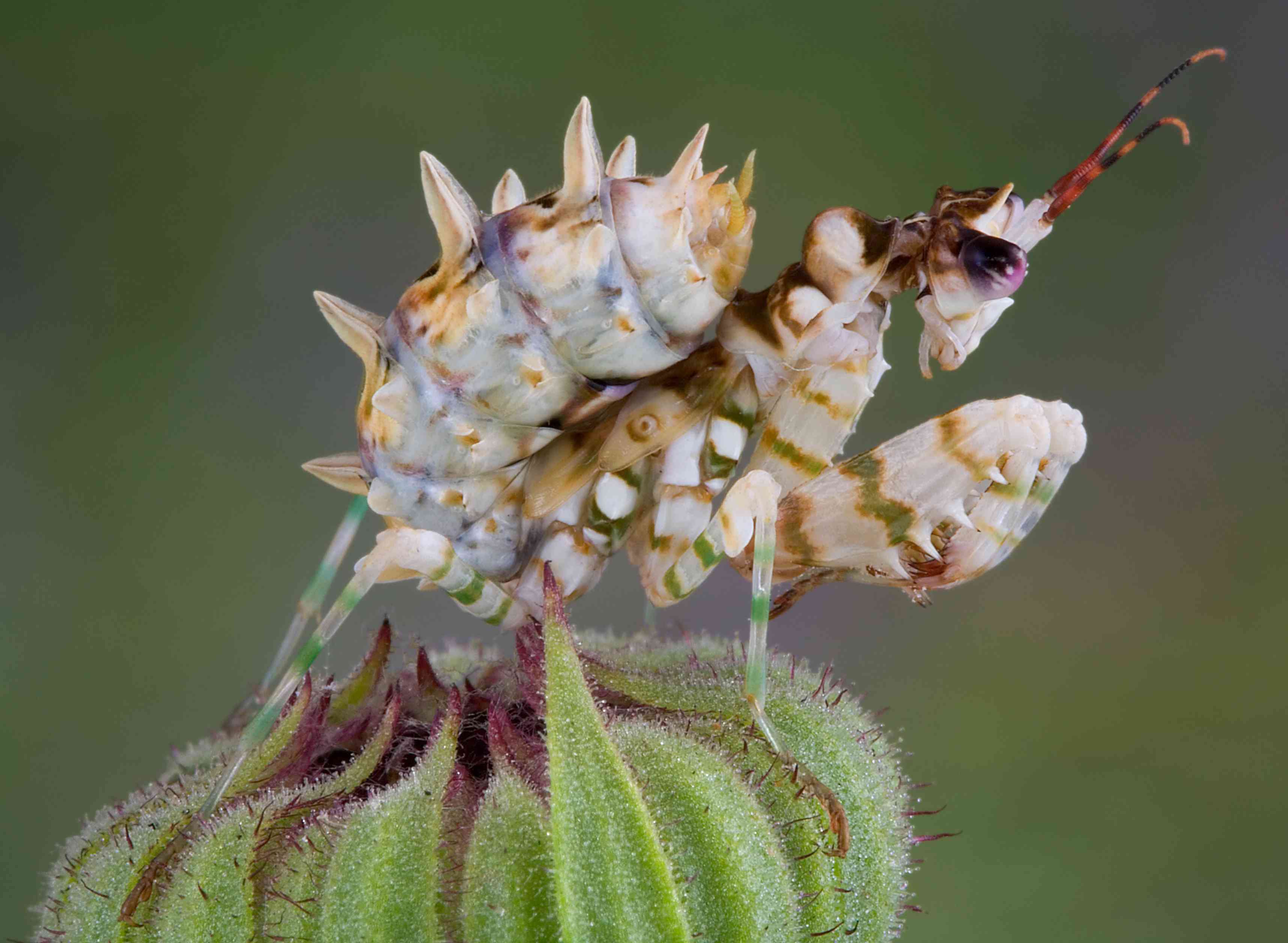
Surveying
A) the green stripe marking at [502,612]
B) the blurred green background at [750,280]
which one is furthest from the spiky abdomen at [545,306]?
the blurred green background at [750,280]

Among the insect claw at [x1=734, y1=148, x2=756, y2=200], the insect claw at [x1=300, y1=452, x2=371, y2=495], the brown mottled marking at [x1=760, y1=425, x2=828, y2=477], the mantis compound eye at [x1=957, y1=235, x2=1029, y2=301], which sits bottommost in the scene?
the brown mottled marking at [x1=760, y1=425, x2=828, y2=477]

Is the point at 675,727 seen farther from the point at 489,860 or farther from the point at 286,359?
the point at 286,359

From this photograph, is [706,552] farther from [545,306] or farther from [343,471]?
[343,471]

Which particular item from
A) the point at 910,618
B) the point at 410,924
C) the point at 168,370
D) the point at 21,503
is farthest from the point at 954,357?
the point at 21,503

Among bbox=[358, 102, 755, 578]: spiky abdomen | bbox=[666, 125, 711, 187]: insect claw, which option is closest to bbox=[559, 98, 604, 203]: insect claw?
bbox=[358, 102, 755, 578]: spiky abdomen

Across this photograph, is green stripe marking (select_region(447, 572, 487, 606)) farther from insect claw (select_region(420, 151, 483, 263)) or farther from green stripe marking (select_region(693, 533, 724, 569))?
insect claw (select_region(420, 151, 483, 263))

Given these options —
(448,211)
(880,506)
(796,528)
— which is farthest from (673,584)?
(448,211)
